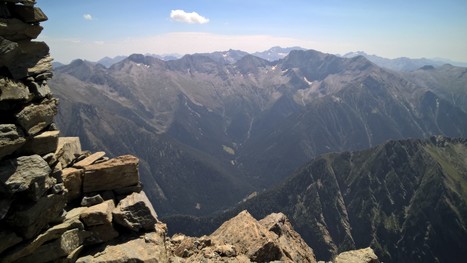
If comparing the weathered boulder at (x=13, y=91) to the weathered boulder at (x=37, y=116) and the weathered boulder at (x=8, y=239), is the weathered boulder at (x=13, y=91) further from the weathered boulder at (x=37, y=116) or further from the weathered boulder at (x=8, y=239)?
the weathered boulder at (x=8, y=239)

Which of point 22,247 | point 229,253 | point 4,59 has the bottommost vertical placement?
point 229,253

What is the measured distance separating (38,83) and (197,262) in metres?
16.4

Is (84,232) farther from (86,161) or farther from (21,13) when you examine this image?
(21,13)

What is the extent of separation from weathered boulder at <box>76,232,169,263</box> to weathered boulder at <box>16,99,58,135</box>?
8194mm

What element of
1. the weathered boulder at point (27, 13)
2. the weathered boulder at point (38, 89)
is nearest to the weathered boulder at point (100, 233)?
the weathered boulder at point (38, 89)

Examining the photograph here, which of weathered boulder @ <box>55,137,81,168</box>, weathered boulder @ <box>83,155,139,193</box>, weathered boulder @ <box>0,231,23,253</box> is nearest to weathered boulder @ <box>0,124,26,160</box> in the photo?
weathered boulder @ <box>0,231,23,253</box>

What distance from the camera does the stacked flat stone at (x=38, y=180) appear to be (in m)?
19.7

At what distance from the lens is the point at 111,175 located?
88.7ft

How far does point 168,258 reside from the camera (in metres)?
26.5

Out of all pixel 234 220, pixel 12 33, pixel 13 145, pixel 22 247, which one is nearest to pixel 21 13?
pixel 12 33

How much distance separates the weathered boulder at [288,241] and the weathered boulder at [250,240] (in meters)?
2.81

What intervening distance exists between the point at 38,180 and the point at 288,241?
29083 mm

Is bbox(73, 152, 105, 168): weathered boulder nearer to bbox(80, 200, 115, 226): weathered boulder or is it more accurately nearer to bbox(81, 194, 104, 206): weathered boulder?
bbox(81, 194, 104, 206): weathered boulder

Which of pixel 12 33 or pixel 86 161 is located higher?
pixel 12 33
